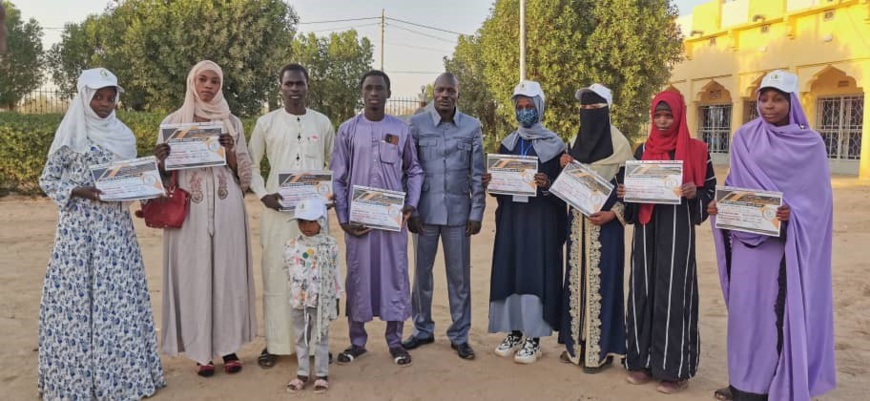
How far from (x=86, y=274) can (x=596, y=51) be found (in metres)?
15.2

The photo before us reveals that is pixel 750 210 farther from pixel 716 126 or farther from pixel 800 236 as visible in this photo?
pixel 716 126

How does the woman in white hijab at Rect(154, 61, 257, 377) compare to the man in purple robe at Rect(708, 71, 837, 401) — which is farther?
the woman in white hijab at Rect(154, 61, 257, 377)

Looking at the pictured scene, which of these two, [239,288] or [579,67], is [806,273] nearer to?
[239,288]

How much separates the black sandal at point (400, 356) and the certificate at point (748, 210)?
96.0 inches

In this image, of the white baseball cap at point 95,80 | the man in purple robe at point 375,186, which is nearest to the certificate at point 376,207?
the man in purple robe at point 375,186

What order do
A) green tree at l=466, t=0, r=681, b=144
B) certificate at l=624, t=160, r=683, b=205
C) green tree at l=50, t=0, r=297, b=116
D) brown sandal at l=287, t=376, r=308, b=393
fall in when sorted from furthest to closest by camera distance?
green tree at l=50, t=0, r=297, b=116 < green tree at l=466, t=0, r=681, b=144 < brown sandal at l=287, t=376, r=308, b=393 < certificate at l=624, t=160, r=683, b=205

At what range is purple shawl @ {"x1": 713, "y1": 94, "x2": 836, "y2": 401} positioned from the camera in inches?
148

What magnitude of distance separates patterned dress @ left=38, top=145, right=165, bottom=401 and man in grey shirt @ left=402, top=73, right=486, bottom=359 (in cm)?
209

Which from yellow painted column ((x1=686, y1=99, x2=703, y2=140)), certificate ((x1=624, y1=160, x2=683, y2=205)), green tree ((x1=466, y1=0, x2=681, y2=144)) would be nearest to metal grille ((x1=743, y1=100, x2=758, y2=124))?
yellow painted column ((x1=686, y1=99, x2=703, y2=140))

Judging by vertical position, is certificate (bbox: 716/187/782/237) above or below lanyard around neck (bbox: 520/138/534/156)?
below

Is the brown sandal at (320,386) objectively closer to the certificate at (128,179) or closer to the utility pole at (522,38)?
the certificate at (128,179)

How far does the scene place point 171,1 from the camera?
57.1 ft

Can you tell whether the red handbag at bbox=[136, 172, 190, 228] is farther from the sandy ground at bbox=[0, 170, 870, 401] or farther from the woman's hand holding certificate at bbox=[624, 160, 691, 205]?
the woman's hand holding certificate at bbox=[624, 160, 691, 205]

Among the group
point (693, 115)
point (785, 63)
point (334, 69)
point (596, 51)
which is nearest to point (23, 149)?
point (596, 51)
